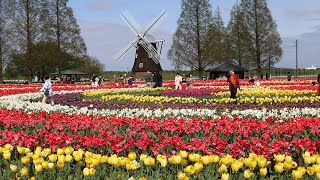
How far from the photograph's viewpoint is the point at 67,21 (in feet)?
188

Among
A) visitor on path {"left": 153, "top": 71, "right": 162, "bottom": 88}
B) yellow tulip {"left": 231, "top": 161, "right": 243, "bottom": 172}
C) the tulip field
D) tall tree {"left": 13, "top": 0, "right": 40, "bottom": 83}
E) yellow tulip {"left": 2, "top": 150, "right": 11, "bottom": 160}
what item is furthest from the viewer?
tall tree {"left": 13, "top": 0, "right": 40, "bottom": 83}

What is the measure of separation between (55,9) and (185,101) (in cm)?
4324

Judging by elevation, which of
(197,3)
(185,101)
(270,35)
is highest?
(197,3)

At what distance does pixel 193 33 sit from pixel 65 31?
51.9 ft

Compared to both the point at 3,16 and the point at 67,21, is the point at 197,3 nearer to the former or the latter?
the point at 67,21

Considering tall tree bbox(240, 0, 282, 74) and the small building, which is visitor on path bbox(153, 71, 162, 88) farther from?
tall tree bbox(240, 0, 282, 74)

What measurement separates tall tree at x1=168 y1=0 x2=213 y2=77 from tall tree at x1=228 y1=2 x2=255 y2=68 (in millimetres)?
5738

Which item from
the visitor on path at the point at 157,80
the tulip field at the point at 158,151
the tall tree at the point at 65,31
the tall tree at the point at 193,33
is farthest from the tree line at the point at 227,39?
→ the tulip field at the point at 158,151

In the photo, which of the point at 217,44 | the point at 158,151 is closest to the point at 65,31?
the point at 217,44

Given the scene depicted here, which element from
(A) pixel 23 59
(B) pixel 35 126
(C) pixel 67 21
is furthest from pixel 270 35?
(B) pixel 35 126

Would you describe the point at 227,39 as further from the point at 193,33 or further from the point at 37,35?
the point at 37,35

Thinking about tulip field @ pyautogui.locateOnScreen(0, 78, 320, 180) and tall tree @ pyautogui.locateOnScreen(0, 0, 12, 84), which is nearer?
tulip field @ pyautogui.locateOnScreen(0, 78, 320, 180)

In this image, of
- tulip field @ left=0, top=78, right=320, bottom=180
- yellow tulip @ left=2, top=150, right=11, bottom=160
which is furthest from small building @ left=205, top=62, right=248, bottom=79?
yellow tulip @ left=2, top=150, right=11, bottom=160

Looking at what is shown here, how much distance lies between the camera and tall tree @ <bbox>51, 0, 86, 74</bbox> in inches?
2231
